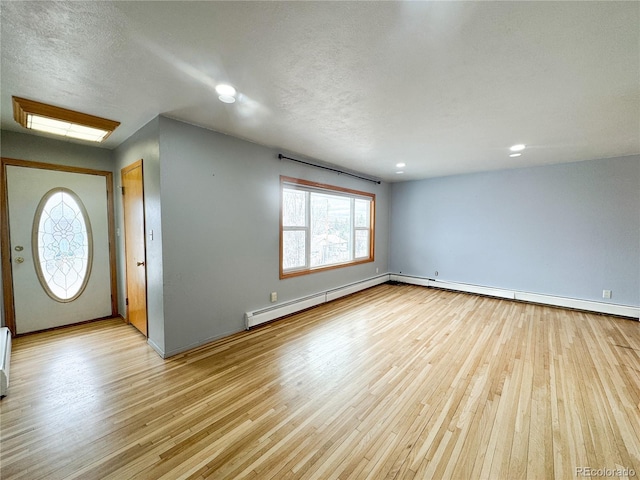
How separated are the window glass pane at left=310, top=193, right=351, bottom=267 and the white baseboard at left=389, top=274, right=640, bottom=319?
2.09 meters

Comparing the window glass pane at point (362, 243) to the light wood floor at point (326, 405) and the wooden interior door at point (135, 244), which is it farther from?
the wooden interior door at point (135, 244)

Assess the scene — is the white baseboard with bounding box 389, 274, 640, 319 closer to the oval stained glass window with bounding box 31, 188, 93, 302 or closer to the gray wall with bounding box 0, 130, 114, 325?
the oval stained glass window with bounding box 31, 188, 93, 302

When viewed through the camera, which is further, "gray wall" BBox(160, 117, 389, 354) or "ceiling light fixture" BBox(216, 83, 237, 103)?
"gray wall" BBox(160, 117, 389, 354)

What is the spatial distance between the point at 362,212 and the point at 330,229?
1190 millimetres

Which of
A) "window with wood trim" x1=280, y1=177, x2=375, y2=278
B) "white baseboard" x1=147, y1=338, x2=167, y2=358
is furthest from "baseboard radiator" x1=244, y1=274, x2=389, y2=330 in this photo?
"white baseboard" x1=147, y1=338, x2=167, y2=358

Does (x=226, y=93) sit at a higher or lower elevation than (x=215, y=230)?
higher

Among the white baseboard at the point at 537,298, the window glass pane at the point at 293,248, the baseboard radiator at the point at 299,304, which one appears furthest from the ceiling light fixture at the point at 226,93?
the white baseboard at the point at 537,298

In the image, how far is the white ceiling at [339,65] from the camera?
1298mm

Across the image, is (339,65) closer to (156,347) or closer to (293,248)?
(293,248)

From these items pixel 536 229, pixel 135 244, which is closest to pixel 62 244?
pixel 135 244

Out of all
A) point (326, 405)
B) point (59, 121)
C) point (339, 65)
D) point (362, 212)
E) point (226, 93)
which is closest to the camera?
point (339, 65)

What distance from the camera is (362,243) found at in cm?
566

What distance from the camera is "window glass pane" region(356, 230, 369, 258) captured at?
5542 millimetres

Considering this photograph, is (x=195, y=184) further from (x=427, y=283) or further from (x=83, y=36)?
(x=427, y=283)
